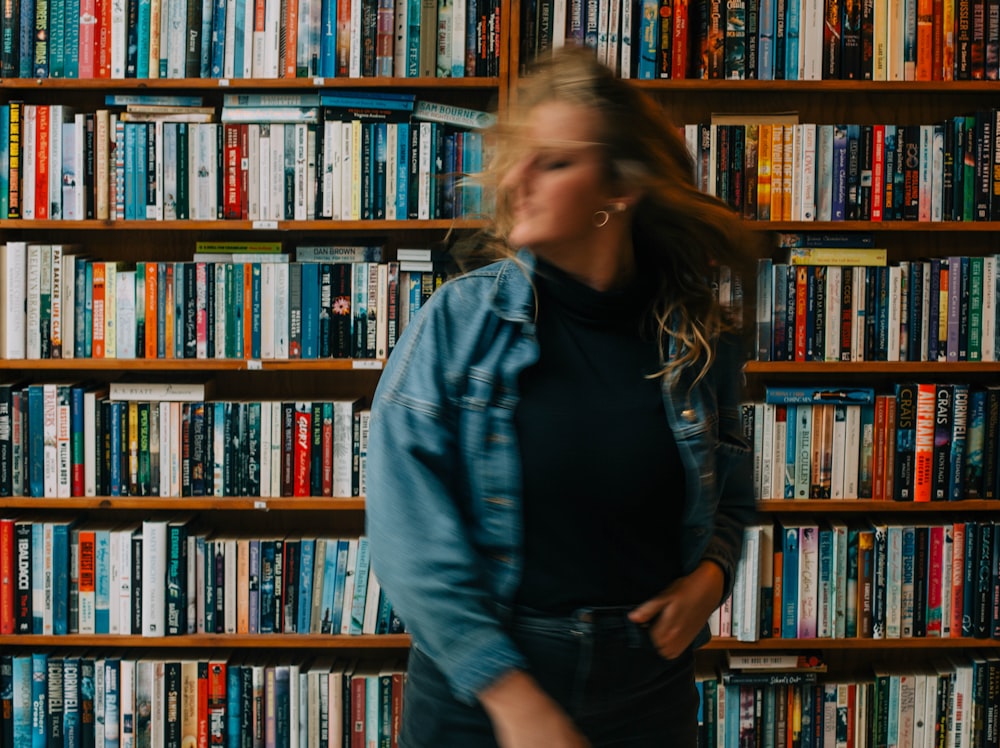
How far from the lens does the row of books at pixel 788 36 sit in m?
2.40

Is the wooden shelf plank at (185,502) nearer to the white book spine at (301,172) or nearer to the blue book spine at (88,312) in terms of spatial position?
the blue book spine at (88,312)

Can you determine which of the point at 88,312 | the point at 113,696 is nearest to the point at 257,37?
the point at 88,312

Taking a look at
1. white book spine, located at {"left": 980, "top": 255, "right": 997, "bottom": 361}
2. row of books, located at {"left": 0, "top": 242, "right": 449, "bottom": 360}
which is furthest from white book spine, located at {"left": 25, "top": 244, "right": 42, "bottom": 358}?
white book spine, located at {"left": 980, "top": 255, "right": 997, "bottom": 361}

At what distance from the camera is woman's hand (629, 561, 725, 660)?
1137mm

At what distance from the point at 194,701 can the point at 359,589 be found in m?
0.45

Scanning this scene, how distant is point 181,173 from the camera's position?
2.42 m

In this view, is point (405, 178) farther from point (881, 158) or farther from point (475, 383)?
point (475, 383)

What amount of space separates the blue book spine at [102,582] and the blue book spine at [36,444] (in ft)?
0.55

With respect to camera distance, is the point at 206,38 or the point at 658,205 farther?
the point at 206,38

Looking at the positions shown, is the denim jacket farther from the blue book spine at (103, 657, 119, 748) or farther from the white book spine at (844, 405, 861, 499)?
the blue book spine at (103, 657, 119, 748)

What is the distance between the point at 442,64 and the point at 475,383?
1.49 m

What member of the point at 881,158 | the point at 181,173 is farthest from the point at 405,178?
the point at 881,158

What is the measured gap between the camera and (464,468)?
3.61 feet

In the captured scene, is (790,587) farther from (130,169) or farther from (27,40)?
(27,40)
